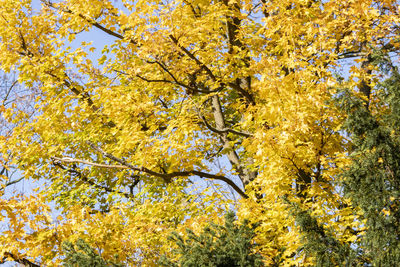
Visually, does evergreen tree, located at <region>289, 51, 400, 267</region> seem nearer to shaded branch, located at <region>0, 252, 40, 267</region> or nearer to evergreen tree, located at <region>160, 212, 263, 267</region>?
evergreen tree, located at <region>160, 212, 263, 267</region>

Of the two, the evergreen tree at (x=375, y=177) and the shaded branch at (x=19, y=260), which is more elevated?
the evergreen tree at (x=375, y=177)

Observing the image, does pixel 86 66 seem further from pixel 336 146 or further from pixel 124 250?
pixel 336 146

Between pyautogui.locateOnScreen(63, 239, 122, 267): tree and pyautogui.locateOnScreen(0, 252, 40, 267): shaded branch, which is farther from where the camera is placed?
pyautogui.locateOnScreen(0, 252, 40, 267): shaded branch

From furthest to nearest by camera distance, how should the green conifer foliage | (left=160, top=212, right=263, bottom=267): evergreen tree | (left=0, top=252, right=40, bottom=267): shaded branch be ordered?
(left=0, top=252, right=40, bottom=267): shaded branch < (left=160, top=212, right=263, bottom=267): evergreen tree < the green conifer foliage

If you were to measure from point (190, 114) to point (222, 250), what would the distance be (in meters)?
4.44

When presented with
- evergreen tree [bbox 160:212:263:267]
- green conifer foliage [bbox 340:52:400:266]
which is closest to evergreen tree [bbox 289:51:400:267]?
green conifer foliage [bbox 340:52:400:266]

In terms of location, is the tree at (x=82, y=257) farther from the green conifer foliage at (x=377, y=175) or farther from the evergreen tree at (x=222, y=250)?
the green conifer foliage at (x=377, y=175)

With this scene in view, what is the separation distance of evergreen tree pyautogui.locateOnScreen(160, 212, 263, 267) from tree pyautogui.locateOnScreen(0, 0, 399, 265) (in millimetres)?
716

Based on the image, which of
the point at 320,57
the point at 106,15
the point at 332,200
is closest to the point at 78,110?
the point at 106,15

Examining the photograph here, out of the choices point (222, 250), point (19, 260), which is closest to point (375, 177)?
point (222, 250)

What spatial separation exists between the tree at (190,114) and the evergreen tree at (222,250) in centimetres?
72

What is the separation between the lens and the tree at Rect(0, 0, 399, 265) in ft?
23.7

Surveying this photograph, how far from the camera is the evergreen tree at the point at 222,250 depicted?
5.57m

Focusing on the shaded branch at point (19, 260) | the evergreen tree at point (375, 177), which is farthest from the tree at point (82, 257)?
the evergreen tree at point (375, 177)
